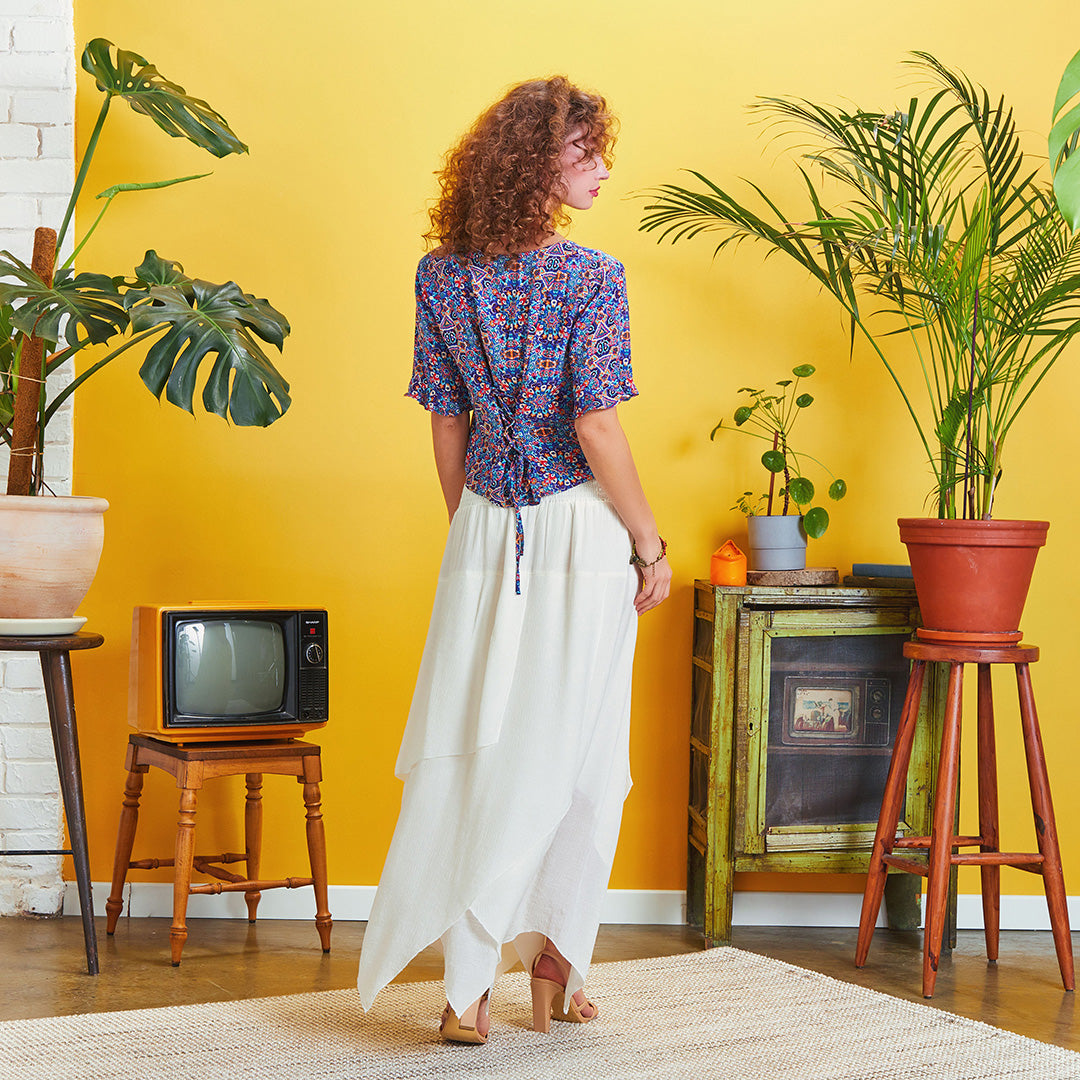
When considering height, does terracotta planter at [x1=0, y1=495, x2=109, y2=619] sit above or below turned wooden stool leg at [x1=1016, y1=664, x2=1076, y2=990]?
above

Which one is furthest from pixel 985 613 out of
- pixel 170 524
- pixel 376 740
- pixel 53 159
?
pixel 53 159

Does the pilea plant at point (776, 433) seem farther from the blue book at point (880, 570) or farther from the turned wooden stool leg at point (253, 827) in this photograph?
the turned wooden stool leg at point (253, 827)

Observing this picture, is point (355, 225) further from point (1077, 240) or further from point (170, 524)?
point (1077, 240)

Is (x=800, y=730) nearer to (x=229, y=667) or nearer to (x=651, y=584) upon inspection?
(x=651, y=584)

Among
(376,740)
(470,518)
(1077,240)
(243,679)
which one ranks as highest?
(1077,240)

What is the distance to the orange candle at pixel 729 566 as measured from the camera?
9.56ft

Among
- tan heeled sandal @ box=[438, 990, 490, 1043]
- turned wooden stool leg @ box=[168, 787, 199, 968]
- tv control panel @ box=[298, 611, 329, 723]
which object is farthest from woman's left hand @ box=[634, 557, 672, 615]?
turned wooden stool leg @ box=[168, 787, 199, 968]

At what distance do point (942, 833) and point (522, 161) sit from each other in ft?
5.33

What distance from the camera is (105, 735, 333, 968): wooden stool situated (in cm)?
265

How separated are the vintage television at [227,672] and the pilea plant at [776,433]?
3.71 ft

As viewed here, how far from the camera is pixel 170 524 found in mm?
3088

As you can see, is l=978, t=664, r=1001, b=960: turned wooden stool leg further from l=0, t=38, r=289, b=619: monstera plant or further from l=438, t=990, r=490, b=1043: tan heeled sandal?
l=0, t=38, r=289, b=619: monstera plant

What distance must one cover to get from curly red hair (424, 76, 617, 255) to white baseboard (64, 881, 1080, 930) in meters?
1.79

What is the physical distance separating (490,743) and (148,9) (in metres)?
2.16
